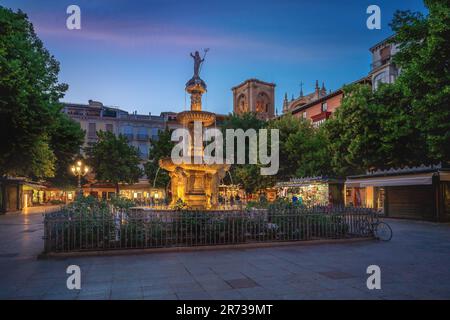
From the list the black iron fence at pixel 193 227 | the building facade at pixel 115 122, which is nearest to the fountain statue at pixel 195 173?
the black iron fence at pixel 193 227

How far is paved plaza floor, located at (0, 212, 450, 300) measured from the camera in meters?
5.93

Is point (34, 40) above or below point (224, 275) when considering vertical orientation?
above

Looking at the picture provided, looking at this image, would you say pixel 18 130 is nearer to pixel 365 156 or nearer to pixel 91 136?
pixel 365 156

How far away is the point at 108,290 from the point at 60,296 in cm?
78

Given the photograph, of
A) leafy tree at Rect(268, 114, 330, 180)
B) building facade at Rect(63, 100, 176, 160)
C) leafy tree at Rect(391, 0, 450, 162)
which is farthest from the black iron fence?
building facade at Rect(63, 100, 176, 160)

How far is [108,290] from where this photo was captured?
20.1 ft

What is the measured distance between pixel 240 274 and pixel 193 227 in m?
3.63

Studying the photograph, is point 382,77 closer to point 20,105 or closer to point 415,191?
point 415,191

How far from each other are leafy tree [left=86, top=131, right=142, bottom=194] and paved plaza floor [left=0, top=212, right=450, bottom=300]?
111 feet

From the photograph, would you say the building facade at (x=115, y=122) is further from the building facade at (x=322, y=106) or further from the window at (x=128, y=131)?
the building facade at (x=322, y=106)

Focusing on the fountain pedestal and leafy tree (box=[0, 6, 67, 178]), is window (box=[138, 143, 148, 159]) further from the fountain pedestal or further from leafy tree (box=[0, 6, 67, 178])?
the fountain pedestal

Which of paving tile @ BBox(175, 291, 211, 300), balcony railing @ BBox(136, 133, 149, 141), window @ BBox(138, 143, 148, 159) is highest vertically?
balcony railing @ BBox(136, 133, 149, 141)

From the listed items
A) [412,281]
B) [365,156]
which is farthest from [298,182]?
[412,281]
